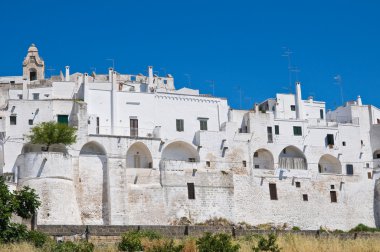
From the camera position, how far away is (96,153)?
5262 centimetres

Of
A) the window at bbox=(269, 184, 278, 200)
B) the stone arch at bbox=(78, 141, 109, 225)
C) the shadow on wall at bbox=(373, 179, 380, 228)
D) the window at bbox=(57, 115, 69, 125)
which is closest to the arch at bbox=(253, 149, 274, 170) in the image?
the window at bbox=(269, 184, 278, 200)

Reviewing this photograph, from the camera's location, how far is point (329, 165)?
62031 millimetres

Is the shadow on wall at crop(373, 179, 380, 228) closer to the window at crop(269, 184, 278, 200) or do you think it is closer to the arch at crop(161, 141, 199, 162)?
the window at crop(269, 184, 278, 200)

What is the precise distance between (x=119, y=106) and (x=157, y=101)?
313 cm

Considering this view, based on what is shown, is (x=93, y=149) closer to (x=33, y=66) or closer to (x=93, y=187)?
(x=93, y=187)

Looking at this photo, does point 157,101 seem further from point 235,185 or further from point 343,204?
point 343,204

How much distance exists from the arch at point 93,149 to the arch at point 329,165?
1892 centimetres

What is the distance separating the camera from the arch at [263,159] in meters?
59.0

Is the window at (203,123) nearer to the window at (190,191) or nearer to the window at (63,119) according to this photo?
the window at (190,191)

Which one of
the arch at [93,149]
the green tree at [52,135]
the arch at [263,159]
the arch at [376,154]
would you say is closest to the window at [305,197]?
the arch at [263,159]

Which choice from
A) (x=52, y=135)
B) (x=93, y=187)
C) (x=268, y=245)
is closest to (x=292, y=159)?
(x=93, y=187)

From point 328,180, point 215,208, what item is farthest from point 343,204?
point 215,208

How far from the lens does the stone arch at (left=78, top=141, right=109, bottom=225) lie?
1993 inches

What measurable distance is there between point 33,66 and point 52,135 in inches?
829
